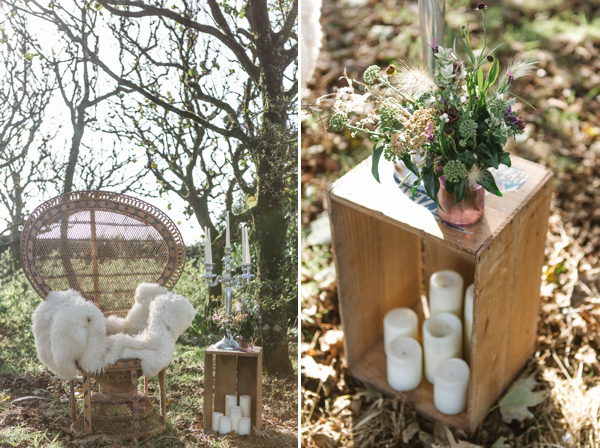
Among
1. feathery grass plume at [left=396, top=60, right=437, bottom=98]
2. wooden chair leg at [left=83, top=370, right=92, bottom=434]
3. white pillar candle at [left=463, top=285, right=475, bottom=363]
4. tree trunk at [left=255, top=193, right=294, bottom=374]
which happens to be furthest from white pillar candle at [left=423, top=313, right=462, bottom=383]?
wooden chair leg at [left=83, top=370, right=92, bottom=434]

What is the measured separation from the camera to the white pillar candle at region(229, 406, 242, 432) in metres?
1.49

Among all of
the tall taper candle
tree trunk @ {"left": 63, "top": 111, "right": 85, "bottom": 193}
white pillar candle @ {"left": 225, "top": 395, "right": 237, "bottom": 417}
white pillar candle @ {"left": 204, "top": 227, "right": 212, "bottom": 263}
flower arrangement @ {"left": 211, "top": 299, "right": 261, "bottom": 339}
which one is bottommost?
white pillar candle @ {"left": 225, "top": 395, "right": 237, "bottom": 417}

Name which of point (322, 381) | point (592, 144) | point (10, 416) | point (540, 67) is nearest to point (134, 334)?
point (10, 416)

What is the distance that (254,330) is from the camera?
4.89 feet

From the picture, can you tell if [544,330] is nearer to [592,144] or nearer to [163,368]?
[592,144]

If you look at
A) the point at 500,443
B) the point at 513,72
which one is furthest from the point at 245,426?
the point at 513,72

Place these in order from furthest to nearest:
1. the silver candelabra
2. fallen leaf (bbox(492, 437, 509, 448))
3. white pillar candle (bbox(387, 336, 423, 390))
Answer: white pillar candle (bbox(387, 336, 423, 390))
fallen leaf (bbox(492, 437, 509, 448))
the silver candelabra

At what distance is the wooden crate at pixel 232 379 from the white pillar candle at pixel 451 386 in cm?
A: 55

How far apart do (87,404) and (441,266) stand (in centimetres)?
123

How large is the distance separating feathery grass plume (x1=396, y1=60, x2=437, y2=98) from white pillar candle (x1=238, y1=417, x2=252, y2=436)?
0.92 meters

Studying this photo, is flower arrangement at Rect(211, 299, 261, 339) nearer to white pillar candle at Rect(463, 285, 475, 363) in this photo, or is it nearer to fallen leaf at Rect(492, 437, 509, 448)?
white pillar candle at Rect(463, 285, 475, 363)

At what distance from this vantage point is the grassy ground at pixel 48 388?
1411mm

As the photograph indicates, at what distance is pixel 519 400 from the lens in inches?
68.2

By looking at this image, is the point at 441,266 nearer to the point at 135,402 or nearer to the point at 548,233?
the point at 548,233
